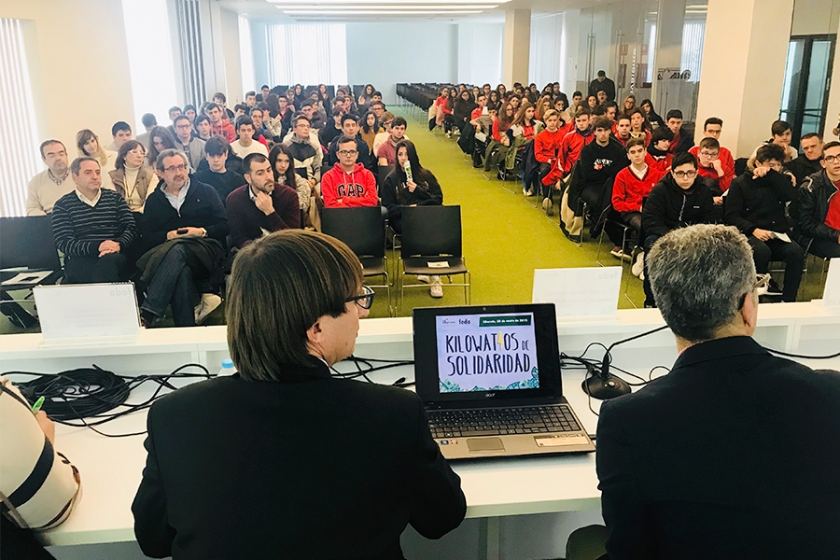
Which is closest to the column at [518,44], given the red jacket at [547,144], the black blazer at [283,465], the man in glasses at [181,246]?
the red jacket at [547,144]

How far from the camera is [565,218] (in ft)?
22.2

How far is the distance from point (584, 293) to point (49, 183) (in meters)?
4.42

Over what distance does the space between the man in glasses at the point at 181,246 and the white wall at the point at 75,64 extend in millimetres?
3196

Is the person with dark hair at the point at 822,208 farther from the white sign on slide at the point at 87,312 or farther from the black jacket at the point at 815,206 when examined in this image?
the white sign on slide at the point at 87,312

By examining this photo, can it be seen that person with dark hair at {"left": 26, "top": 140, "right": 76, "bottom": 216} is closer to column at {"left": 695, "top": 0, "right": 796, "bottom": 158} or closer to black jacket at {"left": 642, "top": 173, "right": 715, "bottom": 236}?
black jacket at {"left": 642, "top": 173, "right": 715, "bottom": 236}

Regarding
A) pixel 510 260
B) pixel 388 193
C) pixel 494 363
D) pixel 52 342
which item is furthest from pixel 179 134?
pixel 494 363

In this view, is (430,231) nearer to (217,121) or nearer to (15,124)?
(15,124)

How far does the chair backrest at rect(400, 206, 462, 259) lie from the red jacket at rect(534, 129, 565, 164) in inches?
141

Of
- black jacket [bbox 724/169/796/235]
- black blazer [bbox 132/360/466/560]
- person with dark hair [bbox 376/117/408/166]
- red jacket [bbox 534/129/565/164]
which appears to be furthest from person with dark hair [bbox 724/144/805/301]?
black blazer [bbox 132/360/466/560]

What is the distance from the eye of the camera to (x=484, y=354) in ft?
6.61

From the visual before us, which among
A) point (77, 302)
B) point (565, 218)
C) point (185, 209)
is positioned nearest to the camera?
point (77, 302)

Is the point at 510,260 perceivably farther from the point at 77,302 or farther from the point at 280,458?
the point at 280,458

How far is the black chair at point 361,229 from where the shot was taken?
4.77 metres

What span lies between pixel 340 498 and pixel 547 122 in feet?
23.7
